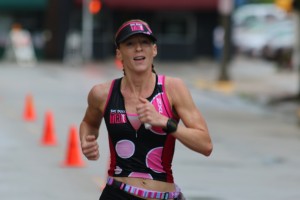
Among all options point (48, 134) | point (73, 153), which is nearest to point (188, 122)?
point (73, 153)

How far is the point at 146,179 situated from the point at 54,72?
34701mm

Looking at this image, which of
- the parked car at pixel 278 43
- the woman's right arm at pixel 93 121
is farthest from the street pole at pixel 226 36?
the woman's right arm at pixel 93 121

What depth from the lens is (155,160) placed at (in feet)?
20.8

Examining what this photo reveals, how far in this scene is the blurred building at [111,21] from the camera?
49.2 m

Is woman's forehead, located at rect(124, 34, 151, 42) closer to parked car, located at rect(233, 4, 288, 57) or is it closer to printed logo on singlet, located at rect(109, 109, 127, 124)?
printed logo on singlet, located at rect(109, 109, 127, 124)

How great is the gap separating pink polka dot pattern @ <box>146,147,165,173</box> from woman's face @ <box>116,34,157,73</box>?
50 cm

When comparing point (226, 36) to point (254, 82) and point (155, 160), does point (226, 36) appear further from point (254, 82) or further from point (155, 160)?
point (155, 160)

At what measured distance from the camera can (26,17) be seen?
50.7 m

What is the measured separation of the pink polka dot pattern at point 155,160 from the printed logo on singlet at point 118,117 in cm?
25

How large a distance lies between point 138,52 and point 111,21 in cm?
4452

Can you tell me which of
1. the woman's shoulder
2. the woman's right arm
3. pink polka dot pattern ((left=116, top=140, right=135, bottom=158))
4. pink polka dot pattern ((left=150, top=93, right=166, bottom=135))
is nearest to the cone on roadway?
the woman's right arm

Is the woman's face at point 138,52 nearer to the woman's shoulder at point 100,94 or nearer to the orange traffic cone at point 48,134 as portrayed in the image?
the woman's shoulder at point 100,94

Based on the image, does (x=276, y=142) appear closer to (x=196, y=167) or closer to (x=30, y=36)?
(x=196, y=167)

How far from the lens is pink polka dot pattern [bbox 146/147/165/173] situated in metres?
6.33
